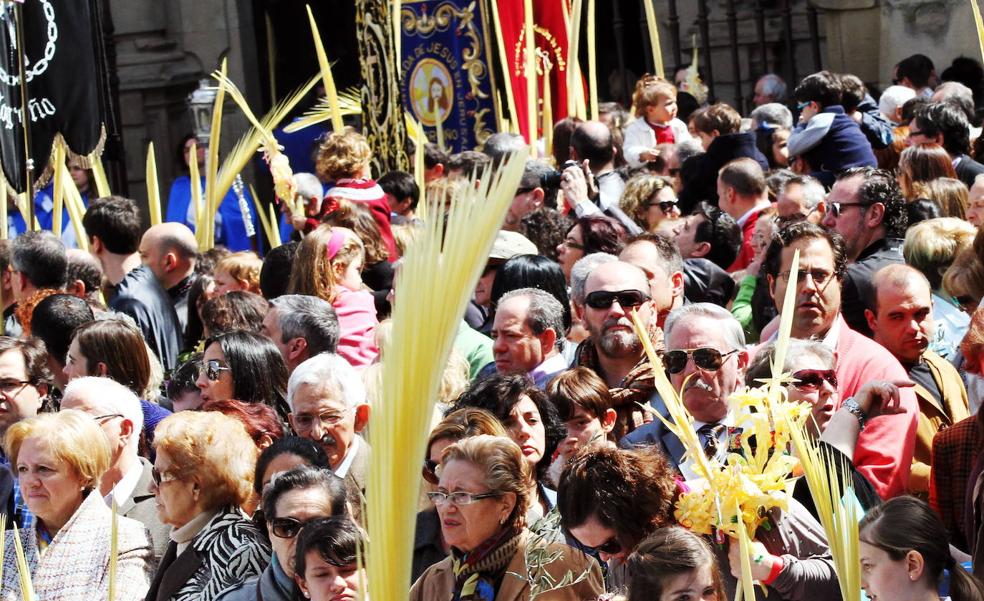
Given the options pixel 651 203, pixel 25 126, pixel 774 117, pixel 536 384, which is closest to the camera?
pixel 536 384

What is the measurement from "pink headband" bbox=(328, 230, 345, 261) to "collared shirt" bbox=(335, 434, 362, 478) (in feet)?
4.41

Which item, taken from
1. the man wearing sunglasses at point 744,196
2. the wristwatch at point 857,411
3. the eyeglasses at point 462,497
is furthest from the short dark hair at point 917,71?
the eyeglasses at point 462,497

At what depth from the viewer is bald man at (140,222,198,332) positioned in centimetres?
721

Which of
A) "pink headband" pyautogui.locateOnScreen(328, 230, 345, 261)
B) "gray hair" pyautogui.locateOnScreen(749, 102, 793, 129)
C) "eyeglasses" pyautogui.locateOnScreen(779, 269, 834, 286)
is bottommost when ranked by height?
"eyeglasses" pyautogui.locateOnScreen(779, 269, 834, 286)

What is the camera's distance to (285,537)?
157 inches

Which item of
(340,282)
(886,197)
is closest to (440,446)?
(340,282)

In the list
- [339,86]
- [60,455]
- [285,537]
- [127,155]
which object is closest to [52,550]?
[60,455]

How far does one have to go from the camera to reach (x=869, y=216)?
5820 mm

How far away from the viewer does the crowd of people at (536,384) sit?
3750mm

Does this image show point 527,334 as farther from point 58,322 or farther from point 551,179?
point 551,179

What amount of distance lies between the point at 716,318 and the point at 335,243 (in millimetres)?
2064

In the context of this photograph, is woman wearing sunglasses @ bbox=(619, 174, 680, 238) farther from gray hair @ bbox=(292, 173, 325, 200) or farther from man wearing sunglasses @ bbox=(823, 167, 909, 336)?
gray hair @ bbox=(292, 173, 325, 200)

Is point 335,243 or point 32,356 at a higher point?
point 335,243

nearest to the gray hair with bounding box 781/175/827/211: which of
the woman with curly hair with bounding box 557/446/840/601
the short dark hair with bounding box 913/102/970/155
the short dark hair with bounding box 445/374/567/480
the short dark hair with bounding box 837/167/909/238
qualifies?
the short dark hair with bounding box 837/167/909/238
